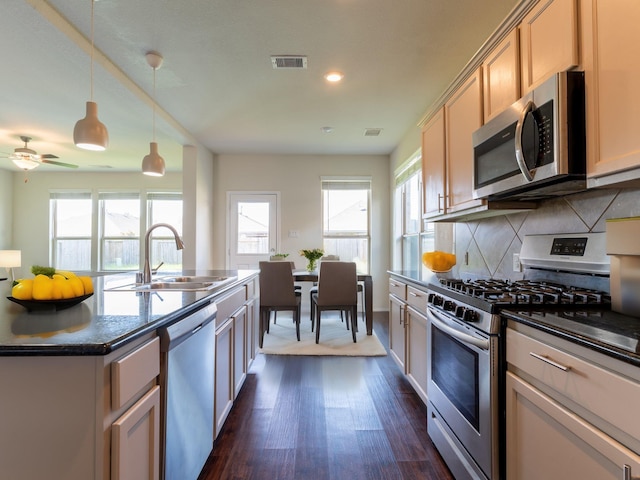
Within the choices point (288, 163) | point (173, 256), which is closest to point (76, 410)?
point (288, 163)

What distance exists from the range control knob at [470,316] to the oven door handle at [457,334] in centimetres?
7

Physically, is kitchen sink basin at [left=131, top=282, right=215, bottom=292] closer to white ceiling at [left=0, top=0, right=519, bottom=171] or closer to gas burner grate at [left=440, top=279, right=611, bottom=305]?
gas burner grate at [left=440, top=279, right=611, bottom=305]

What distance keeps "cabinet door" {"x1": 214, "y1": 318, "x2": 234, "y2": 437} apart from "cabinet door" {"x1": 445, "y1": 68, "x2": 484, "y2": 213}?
1641 millimetres

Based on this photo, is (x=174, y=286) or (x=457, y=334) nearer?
(x=457, y=334)

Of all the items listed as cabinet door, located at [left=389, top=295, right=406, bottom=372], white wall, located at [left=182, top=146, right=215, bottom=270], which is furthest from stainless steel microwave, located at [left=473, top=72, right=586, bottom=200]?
white wall, located at [left=182, top=146, right=215, bottom=270]

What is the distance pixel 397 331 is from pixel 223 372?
149cm

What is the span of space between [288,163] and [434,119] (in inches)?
130

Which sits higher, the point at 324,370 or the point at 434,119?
the point at 434,119

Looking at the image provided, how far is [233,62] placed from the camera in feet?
8.81

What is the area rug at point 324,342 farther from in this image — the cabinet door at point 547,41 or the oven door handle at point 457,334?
the cabinet door at point 547,41

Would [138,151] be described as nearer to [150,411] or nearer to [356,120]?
[356,120]

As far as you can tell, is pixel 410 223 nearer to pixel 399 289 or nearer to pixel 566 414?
pixel 399 289

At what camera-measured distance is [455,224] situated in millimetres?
2881

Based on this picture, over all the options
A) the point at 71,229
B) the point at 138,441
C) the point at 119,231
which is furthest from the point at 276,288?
the point at 71,229
